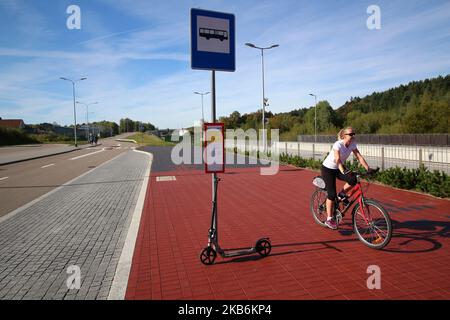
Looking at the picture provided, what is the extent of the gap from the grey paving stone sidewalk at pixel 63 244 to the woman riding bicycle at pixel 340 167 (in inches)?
138

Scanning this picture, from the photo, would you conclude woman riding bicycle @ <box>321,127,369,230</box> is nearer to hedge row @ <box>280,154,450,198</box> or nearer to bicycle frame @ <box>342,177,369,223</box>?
bicycle frame @ <box>342,177,369,223</box>

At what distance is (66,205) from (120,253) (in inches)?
172

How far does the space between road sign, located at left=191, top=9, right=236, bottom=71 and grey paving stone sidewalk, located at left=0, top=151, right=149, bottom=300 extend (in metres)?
3.03

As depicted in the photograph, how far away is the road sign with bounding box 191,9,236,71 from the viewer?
4523 millimetres

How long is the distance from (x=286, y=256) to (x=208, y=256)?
3.66 ft

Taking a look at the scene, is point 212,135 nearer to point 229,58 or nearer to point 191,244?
point 229,58

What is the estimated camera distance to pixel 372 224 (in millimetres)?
5008

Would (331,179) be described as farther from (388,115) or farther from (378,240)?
(388,115)

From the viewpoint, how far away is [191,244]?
5398 mm

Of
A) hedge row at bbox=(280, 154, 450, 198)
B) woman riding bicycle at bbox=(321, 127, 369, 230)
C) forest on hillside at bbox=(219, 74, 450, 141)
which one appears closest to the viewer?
woman riding bicycle at bbox=(321, 127, 369, 230)

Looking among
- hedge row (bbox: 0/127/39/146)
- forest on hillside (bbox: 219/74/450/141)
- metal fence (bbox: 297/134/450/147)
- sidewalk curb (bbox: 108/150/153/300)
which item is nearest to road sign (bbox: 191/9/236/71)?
sidewalk curb (bbox: 108/150/153/300)

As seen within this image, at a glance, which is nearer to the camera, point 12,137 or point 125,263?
point 125,263

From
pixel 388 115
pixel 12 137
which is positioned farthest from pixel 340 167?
pixel 12 137
